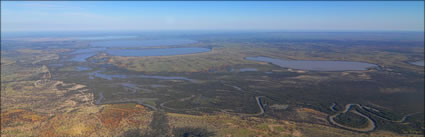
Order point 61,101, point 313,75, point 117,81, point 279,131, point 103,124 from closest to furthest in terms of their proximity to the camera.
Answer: point 279,131 → point 103,124 → point 61,101 → point 117,81 → point 313,75

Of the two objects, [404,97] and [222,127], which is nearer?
[222,127]

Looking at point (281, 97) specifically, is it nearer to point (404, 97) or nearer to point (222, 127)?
point (222, 127)

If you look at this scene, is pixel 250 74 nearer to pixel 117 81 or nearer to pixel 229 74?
pixel 229 74

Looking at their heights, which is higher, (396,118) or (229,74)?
(229,74)

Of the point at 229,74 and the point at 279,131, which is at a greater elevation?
the point at 229,74

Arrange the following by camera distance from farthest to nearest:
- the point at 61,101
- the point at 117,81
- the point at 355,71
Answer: the point at 355,71 → the point at 117,81 → the point at 61,101

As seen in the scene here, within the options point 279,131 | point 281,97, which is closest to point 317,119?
point 279,131

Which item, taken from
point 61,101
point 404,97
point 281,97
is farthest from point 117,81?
point 404,97

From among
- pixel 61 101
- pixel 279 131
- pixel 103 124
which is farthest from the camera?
pixel 61 101

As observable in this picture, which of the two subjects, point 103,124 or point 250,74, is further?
point 250,74
